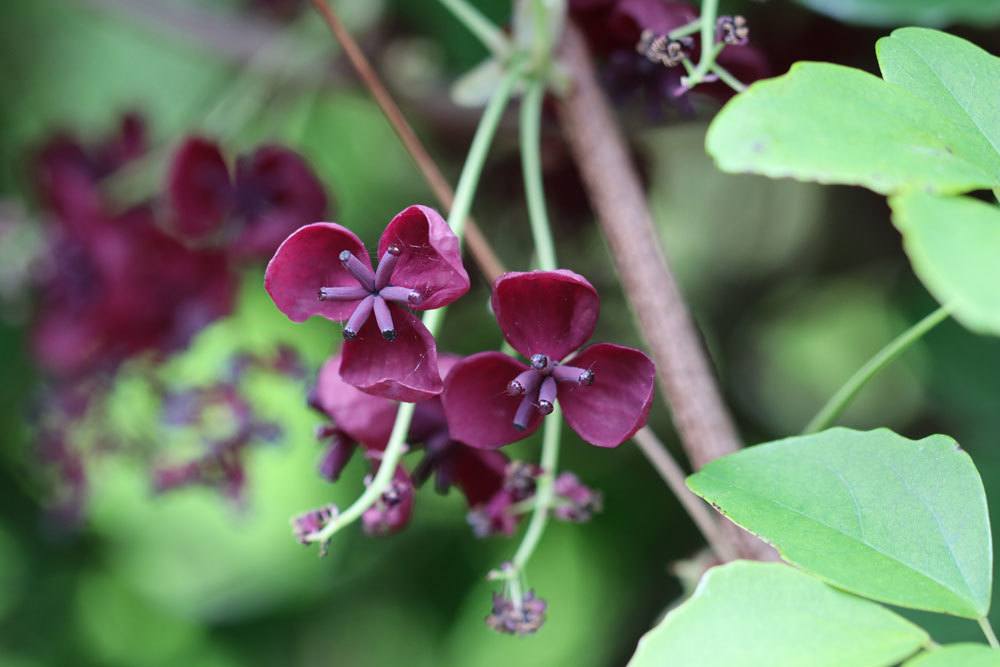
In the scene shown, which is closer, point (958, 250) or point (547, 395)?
point (958, 250)

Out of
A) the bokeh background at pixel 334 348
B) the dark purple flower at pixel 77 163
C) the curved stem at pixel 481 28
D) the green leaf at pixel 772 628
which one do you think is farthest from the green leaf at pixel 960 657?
the dark purple flower at pixel 77 163

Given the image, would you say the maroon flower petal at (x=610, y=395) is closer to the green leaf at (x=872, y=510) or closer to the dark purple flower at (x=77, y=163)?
the green leaf at (x=872, y=510)

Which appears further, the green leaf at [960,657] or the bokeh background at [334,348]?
the bokeh background at [334,348]

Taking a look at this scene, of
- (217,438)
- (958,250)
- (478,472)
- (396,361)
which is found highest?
(958,250)

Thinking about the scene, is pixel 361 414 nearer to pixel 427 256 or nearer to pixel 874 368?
pixel 427 256

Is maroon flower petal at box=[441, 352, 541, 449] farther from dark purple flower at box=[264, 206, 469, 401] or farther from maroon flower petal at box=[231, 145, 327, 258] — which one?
maroon flower petal at box=[231, 145, 327, 258]

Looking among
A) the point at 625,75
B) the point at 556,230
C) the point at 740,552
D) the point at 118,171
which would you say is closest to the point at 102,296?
the point at 118,171

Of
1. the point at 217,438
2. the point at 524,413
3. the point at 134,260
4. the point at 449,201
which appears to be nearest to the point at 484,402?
the point at 524,413
